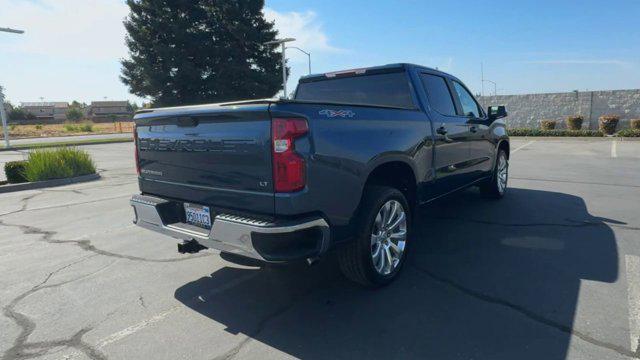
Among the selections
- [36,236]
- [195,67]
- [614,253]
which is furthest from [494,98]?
[36,236]

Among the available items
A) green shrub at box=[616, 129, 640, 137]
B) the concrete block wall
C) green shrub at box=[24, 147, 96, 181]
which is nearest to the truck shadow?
green shrub at box=[24, 147, 96, 181]

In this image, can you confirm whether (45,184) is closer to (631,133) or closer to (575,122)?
(631,133)

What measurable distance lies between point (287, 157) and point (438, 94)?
2865 mm

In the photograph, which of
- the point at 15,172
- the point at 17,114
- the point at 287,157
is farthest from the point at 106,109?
the point at 287,157

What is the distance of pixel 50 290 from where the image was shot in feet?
13.1

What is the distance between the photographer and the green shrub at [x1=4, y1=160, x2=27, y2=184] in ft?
34.6

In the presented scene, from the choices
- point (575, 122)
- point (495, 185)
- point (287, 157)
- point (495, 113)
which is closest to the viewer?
point (287, 157)

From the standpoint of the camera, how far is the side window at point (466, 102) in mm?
5674

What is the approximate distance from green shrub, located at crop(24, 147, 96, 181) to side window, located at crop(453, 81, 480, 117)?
10.4 metres

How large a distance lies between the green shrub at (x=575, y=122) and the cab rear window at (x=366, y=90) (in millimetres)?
22702

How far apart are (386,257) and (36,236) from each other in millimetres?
5061

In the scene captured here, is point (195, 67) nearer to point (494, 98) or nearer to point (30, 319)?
point (494, 98)

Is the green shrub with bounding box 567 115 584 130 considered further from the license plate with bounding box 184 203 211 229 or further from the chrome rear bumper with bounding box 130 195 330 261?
the license plate with bounding box 184 203 211 229

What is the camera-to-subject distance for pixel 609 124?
71.3ft
